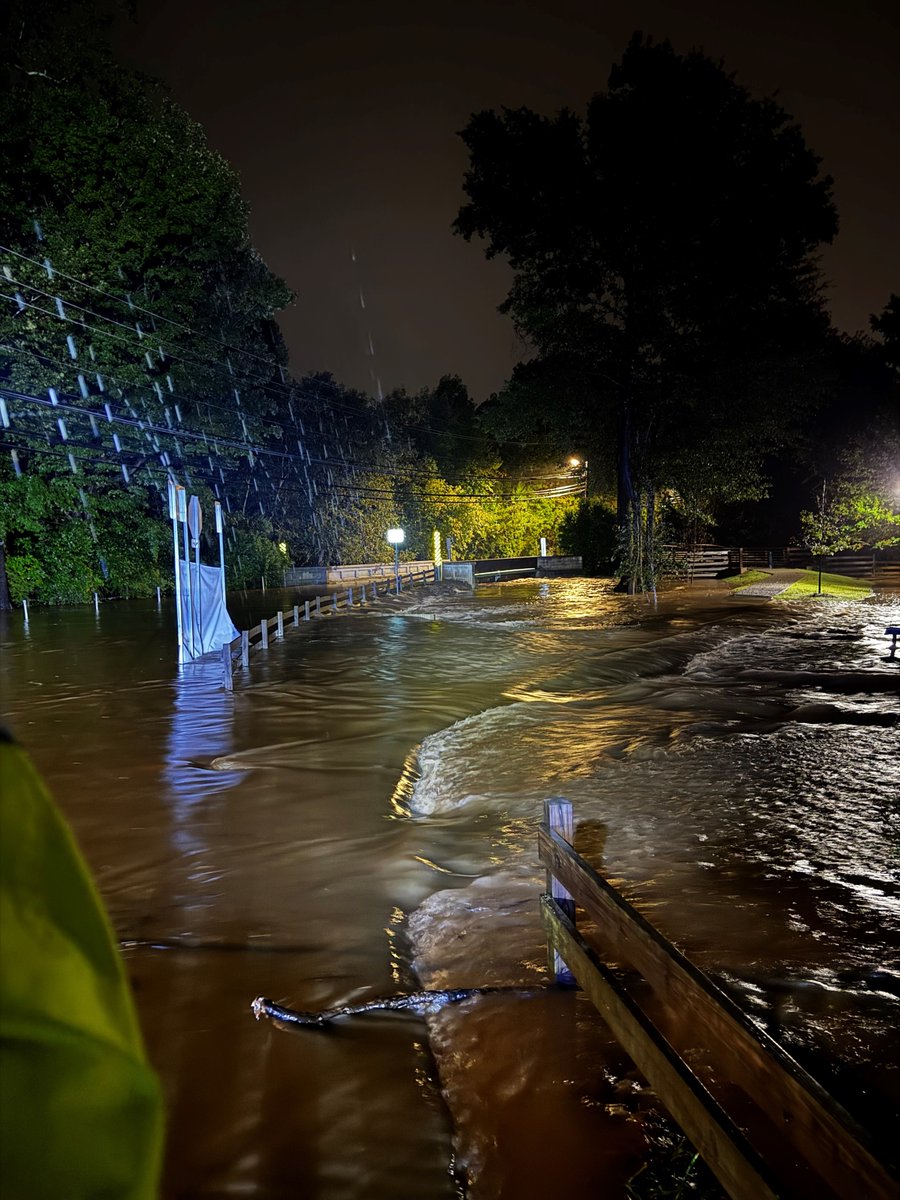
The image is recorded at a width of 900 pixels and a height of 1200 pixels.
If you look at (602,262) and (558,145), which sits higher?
(558,145)

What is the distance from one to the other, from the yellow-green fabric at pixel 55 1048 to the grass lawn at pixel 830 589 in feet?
111

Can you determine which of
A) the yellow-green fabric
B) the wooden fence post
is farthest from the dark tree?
the yellow-green fabric

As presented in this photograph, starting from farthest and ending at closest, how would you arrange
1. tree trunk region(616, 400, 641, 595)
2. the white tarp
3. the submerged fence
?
the submerged fence < tree trunk region(616, 400, 641, 595) < the white tarp

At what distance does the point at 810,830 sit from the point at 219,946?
532 cm

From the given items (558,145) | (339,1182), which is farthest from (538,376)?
(339,1182)

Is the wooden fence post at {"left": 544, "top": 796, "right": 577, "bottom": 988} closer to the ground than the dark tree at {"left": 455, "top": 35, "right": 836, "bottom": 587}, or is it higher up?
closer to the ground

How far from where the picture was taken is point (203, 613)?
18922mm

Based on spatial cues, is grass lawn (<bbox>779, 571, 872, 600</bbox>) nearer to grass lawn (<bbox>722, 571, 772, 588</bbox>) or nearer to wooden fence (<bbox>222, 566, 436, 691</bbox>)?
grass lawn (<bbox>722, 571, 772, 588</bbox>)

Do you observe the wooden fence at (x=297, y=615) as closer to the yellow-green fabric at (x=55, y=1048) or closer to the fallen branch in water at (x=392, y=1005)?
the fallen branch in water at (x=392, y=1005)

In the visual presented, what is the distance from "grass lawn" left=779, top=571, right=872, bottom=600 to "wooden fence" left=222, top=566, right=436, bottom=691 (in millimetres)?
17489

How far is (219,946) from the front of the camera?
17.8ft

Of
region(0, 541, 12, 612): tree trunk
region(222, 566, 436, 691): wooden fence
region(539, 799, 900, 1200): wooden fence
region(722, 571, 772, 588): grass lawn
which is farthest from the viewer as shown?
region(722, 571, 772, 588): grass lawn

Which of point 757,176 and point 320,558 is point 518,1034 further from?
point 320,558

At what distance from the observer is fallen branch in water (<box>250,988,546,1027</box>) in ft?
14.9
